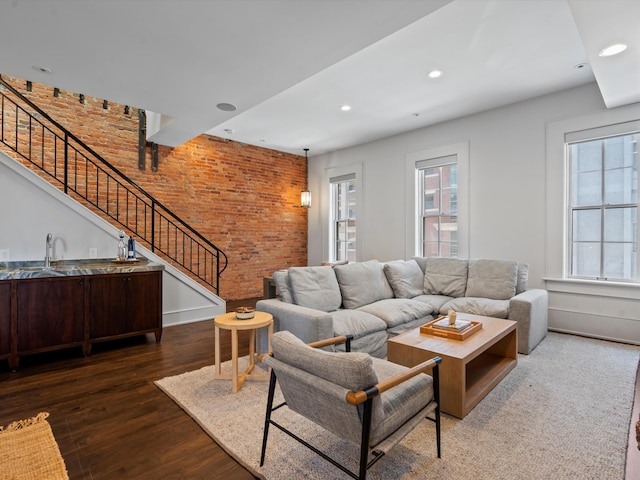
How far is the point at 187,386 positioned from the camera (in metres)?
2.78

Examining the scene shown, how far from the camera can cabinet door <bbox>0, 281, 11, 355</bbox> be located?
3.05 metres

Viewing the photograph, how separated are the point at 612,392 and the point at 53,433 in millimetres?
4004

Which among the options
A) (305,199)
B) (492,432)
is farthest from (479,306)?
(305,199)

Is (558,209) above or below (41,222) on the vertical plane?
above

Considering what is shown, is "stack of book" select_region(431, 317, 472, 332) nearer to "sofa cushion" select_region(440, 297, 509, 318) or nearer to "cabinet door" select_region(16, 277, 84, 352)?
"sofa cushion" select_region(440, 297, 509, 318)

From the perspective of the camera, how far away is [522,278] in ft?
13.7

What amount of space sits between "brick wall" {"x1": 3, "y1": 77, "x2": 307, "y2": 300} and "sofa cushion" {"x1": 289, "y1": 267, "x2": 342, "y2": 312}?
3.31 m

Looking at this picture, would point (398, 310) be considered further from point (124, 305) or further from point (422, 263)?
point (124, 305)

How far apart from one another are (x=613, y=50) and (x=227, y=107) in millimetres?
3667

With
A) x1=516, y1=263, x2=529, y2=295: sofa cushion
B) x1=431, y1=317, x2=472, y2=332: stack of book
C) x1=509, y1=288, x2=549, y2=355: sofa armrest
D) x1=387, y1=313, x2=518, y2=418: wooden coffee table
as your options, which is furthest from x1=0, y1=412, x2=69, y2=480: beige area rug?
x1=516, y1=263, x2=529, y2=295: sofa cushion

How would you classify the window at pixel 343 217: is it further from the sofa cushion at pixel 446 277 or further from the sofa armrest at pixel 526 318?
the sofa armrest at pixel 526 318

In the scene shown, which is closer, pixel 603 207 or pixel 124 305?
pixel 124 305

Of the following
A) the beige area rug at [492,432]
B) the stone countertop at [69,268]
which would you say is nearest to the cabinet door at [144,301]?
the stone countertop at [69,268]

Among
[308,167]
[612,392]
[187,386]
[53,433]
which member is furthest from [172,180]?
[612,392]
